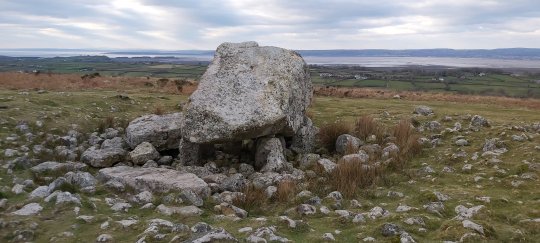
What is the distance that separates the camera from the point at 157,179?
41.5 ft

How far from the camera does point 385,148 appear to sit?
16484 millimetres

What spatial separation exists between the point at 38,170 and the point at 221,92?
605 cm

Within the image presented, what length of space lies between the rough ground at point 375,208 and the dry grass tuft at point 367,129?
2300mm

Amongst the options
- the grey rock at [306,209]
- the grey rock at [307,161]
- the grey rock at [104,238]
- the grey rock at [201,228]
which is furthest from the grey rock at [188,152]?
the grey rock at [104,238]

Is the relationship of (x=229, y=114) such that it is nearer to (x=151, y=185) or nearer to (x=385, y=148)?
(x=151, y=185)

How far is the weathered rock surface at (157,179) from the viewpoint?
12.1 metres

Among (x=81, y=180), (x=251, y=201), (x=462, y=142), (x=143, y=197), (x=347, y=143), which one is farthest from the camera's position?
(x=462, y=142)

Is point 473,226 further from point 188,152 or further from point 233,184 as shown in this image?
point 188,152

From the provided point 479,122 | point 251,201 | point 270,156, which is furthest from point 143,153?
point 479,122

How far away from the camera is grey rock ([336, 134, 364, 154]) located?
1659 centimetres

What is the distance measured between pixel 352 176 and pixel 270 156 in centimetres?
323

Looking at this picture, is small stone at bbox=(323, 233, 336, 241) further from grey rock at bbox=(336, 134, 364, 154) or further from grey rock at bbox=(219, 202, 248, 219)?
grey rock at bbox=(336, 134, 364, 154)

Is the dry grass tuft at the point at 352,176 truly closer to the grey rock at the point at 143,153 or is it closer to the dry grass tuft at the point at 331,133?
the dry grass tuft at the point at 331,133

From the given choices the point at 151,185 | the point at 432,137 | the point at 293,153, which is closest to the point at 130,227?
the point at 151,185
